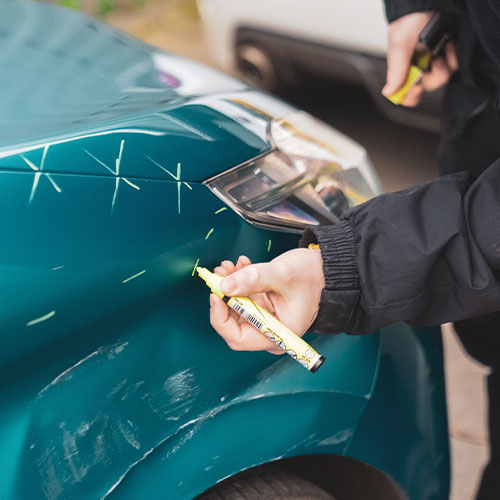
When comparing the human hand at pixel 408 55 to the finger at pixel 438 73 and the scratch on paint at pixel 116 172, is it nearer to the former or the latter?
the finger at pixel 438 73

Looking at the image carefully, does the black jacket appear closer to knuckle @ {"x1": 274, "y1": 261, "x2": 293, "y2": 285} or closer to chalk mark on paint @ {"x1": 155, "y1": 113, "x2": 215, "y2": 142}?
knuckle @ {"x1": 274, "y1": 261, "x2": 293, "y2": 285}

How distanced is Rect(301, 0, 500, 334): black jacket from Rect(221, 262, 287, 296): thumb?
8cm

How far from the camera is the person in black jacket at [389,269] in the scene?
993 mm

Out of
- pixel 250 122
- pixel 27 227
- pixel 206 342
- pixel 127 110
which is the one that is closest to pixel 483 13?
pixel 250 122

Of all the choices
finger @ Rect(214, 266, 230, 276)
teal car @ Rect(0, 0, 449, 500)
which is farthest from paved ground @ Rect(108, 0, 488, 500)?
finger @ Rect(214, 266, 230, 276)

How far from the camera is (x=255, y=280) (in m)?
0.95

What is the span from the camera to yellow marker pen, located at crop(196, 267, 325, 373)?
0.97 meters

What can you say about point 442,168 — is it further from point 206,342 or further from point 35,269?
point 35,269

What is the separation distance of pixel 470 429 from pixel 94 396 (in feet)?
5.29

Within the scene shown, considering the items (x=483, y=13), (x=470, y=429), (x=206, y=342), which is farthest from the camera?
(x=470, y=429)

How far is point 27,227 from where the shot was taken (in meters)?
0.85

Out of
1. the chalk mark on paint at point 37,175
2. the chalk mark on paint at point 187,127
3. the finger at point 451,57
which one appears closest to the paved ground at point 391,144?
the finger at point 451,57

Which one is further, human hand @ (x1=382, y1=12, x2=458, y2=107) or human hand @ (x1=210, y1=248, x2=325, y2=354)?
human hand @ (x1=382, y1=12, x2=458, y2=107)

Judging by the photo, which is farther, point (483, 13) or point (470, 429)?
point (470, 429)
